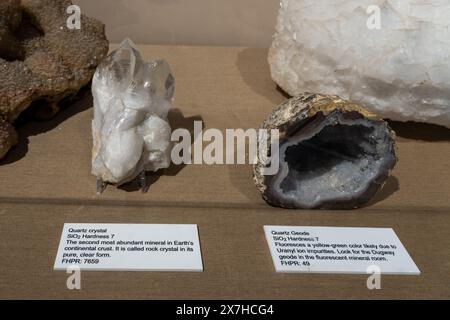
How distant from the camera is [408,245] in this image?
1141mm

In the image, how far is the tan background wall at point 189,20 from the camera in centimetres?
185

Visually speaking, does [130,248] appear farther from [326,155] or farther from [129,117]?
[326,155]

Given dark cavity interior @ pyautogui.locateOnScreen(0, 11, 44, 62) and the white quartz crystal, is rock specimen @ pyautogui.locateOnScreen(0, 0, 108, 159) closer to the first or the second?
dark cavity interior @ pyautogui.locateOnScreen(0, 11, 44, 62)

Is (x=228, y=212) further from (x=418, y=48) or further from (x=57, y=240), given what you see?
(x=418, y=48)

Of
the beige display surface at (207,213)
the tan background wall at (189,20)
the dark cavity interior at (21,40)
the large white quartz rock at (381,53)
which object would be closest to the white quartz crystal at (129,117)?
the beige display surface at (207,213)

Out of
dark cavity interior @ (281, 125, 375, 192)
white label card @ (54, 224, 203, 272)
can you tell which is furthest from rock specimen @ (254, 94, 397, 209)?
white label card @ (54, 224, 203, 272)

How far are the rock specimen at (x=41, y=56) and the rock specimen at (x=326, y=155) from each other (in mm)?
515

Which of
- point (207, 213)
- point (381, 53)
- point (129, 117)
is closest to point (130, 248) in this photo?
point (207, 213)

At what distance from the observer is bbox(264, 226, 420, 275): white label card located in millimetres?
1052

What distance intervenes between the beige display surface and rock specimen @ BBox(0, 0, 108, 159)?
9 cm

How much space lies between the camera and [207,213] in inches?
46.8

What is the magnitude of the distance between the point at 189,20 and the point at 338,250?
3.43 ft

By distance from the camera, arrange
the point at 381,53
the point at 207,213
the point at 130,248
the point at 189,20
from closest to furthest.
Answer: the point at 130,248 → the point at 207,213 → the point at 381,53 → the point at 189,20

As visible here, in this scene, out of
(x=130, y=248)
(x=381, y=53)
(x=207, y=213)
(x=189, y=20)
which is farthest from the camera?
(x=189, y=20)
